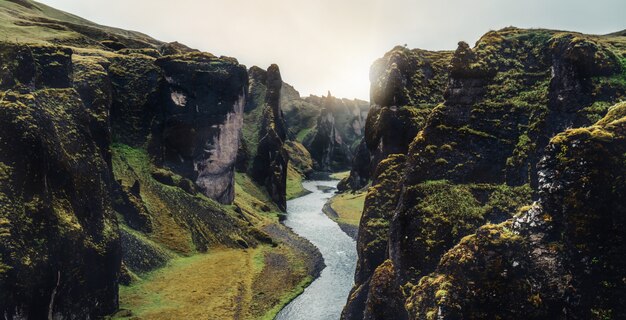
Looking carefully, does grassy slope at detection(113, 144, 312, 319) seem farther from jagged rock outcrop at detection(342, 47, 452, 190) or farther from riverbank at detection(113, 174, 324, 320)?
jagged rock outcrop at detection(342, 47, 452, 190)

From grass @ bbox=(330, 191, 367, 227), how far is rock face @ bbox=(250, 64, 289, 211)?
19.7 meters

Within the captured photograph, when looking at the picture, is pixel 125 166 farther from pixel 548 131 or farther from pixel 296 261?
pixel 548 131

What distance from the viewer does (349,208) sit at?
135m

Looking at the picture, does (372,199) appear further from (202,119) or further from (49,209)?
(202,119)

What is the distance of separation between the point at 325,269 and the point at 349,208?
183 feet

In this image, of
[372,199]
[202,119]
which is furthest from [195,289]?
[202,119]

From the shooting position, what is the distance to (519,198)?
34531 millimetres

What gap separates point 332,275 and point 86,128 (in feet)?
156

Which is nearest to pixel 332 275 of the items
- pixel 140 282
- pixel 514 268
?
pixel 140 282

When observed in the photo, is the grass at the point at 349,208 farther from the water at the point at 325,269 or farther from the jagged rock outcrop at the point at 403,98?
the jagged rock outcrop at the point at 403,98

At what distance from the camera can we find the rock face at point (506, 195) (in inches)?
923

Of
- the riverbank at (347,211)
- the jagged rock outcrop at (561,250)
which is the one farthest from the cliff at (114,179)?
the jagged rock outcrop at (561,250)

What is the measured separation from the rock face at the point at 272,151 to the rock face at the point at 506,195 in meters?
90.3

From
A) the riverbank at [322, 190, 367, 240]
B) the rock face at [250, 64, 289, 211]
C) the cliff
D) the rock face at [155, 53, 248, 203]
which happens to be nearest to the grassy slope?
the cliff
